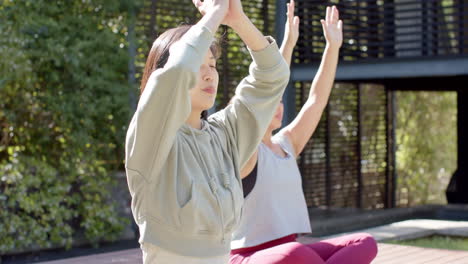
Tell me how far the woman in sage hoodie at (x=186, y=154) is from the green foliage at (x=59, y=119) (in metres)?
5.36

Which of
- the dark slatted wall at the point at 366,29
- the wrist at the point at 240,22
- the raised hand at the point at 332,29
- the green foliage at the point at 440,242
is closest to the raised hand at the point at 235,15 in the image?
the wrist at the point at 240,22

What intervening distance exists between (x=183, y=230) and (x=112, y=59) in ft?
20.6

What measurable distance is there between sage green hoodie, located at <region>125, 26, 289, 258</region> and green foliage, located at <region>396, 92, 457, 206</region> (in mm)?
10275

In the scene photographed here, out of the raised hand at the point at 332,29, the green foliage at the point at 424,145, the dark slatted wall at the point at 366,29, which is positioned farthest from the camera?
the green foliage at the point at 424,145

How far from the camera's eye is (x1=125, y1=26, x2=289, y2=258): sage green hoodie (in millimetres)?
1630

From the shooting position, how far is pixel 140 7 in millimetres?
8203

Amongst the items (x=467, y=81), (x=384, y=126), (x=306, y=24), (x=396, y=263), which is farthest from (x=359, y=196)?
(x=396, y=263)

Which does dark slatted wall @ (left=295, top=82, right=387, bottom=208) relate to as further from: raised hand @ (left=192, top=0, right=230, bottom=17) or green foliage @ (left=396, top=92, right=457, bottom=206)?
raised hand @ (left=192, top=0, right=230, bottom=17)

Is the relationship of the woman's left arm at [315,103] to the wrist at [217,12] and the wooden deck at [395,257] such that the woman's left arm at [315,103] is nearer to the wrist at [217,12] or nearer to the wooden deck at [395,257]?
the wooden deck at [395,257]

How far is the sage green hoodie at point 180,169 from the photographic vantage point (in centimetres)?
163

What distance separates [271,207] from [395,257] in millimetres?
1947

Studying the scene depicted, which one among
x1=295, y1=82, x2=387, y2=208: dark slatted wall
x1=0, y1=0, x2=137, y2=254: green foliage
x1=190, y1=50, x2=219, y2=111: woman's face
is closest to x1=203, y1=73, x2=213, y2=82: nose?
x1=190, y1=50, x2=219, y2=111: woman's face

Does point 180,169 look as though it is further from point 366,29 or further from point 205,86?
point 366,29

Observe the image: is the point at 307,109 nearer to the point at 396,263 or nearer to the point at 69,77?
the point at 396,263
